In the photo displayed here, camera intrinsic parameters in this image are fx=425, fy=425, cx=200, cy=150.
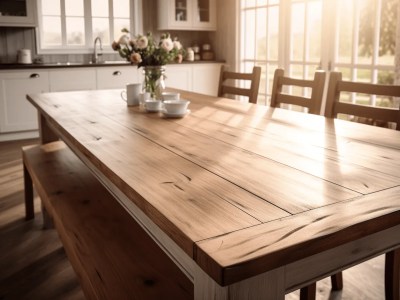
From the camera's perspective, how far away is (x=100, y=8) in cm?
560

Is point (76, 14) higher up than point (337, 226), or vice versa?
point (76, 14)

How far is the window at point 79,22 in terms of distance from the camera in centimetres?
532

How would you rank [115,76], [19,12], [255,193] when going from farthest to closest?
1. [115,76]
2. [19,12]
3. [255,193]

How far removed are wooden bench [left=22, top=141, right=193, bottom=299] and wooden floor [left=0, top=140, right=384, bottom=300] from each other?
38cm

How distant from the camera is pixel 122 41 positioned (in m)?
2.28

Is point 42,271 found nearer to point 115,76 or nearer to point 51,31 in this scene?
point 115,76

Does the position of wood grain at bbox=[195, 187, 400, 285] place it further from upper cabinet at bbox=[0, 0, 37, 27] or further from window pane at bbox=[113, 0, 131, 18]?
window pane at bbox=[113, 0, 131, 18]

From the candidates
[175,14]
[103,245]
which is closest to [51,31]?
[175,14]

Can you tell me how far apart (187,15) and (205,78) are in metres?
0.89

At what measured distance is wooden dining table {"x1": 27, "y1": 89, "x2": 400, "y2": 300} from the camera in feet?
2.39

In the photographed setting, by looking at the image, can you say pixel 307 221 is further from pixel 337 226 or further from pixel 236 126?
pixel 236 126

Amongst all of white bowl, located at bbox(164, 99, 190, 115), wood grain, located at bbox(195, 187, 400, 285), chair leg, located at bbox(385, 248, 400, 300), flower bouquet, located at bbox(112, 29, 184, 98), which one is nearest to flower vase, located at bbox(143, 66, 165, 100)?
flower bouquet, located at bbox(112, 29, 184, 98)

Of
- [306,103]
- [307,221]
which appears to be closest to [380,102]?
Result: [306,103]

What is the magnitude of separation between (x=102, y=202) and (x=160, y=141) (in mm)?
494
